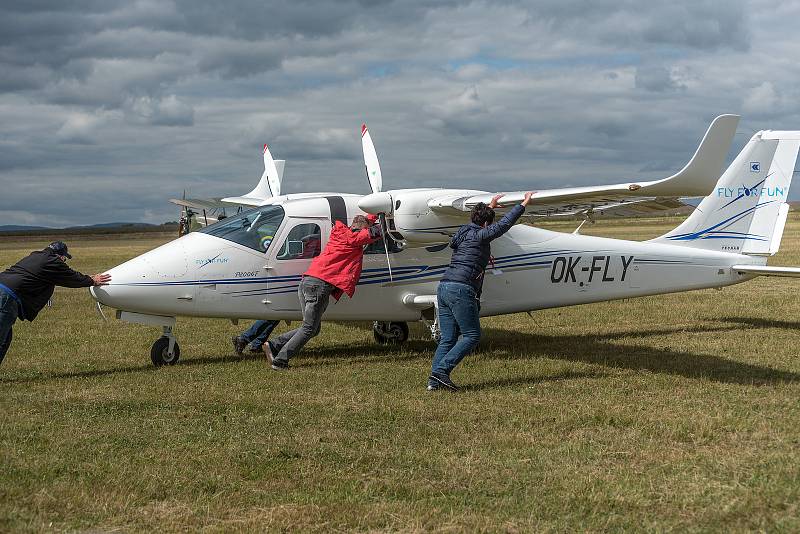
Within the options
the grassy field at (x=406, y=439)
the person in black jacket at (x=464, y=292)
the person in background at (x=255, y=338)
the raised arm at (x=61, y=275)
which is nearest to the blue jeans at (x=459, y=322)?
the person in black jacket at (x=464, y=292)

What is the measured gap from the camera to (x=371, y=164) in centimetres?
1273

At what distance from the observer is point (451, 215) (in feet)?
36.9

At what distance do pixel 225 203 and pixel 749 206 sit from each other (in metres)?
13.0

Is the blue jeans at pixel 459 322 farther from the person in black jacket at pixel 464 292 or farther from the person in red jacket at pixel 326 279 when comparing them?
the person in red jacket at pixel 326 279

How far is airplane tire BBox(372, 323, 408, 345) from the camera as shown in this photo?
13.4 metres

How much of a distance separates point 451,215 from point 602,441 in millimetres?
4967

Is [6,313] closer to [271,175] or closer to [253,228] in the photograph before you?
[253,228]

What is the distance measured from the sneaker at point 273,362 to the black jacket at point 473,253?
271cm

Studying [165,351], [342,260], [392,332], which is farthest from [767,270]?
[165,351]

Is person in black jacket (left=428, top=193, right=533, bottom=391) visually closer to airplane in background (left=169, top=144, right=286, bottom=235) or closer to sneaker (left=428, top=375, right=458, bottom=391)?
sneaker (left=428, top=375, right=458, bottom=391)

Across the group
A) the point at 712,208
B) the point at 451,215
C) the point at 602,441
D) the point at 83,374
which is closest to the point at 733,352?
the point at 712,208

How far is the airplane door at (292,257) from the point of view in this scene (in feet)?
36.9

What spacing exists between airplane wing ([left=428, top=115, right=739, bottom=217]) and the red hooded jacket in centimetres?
113

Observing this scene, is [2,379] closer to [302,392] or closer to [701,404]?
[302,392]
